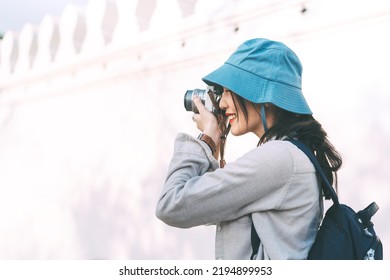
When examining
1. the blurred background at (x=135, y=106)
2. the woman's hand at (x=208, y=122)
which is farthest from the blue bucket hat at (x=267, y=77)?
the blurred background at (x=135, y=106)

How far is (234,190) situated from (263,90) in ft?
0.81

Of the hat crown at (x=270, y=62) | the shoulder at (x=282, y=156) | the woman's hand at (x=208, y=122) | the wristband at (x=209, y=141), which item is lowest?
the shoulder at (x=282, y=156)

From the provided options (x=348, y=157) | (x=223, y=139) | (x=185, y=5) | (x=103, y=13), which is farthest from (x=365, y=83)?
(x=103, y=13)

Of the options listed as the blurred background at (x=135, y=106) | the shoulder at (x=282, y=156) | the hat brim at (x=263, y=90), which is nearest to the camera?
the shoulder at (x=282, y=156)

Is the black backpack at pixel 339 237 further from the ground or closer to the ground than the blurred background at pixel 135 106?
closer to the ground

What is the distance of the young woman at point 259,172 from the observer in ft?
3.91

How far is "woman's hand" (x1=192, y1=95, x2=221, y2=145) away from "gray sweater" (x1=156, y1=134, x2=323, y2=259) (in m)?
0.17

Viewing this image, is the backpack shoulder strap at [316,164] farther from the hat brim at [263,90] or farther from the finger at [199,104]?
the finger at [199,104]

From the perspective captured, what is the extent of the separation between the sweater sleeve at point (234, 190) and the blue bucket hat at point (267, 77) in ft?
0.45

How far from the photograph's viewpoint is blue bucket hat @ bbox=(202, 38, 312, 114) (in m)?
1.30

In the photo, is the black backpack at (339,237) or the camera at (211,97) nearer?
the black backpack at (339,237)

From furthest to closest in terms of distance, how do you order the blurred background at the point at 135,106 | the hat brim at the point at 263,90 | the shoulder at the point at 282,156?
the blurred background at the point at 135,106 < the hat brim at the point at 263,90 < the shoulder at the point at 282,156

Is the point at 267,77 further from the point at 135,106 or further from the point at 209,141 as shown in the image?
the point at 135,106

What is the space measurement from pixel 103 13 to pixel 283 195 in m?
2.35
